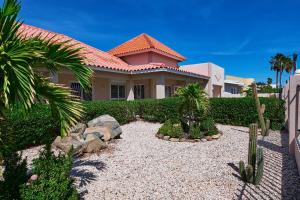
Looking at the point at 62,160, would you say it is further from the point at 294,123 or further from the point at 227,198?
the point at 294,123

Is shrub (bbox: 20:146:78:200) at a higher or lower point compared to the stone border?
higher

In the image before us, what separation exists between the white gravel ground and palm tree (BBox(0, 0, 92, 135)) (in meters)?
2.11

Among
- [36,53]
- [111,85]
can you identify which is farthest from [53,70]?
[111,85]

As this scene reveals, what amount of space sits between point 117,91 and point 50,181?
45.0ft

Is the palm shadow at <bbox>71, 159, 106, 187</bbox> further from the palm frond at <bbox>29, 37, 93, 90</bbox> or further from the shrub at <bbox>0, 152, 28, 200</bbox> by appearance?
the palm frond at <bbox>29, 37, 93, 90</bbox>

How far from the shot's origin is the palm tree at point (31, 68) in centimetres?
295

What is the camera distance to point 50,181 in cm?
351

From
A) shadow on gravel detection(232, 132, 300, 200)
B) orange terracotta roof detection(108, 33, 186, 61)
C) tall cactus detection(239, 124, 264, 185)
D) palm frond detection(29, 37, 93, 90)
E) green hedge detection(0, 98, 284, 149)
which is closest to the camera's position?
palm frond detection(29, 37, 93, 90)

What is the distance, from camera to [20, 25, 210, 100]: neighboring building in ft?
47.2

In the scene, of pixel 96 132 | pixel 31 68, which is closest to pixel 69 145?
pixel 96 132

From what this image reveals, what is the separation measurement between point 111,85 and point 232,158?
1121 cm

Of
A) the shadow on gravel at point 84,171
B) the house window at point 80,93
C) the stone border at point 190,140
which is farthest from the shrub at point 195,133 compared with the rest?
A: the house window at point 80,93

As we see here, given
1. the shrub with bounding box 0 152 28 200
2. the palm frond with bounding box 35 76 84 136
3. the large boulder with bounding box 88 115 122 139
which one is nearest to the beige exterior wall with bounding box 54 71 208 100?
the large boulder with bounding box 88 115 122 139

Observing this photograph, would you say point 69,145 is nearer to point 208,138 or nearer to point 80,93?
point 208,138
